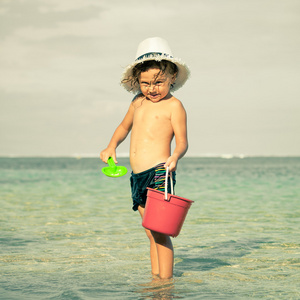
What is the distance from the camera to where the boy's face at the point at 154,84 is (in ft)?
12.5

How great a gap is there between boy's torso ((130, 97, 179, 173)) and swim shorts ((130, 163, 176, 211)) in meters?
0.05

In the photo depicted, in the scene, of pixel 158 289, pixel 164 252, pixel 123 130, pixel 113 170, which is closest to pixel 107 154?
pixel 113 170

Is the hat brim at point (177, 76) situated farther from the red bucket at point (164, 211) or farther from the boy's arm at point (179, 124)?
the red bucket at point (164, 211)

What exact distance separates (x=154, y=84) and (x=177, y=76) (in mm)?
288

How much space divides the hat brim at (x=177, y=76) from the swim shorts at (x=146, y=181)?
0.74 metres

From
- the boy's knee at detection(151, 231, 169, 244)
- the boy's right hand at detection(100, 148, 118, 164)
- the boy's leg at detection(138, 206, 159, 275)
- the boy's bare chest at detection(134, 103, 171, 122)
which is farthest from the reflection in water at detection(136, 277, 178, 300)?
the boy's bare chest at detection(134, 103, 171, 122)

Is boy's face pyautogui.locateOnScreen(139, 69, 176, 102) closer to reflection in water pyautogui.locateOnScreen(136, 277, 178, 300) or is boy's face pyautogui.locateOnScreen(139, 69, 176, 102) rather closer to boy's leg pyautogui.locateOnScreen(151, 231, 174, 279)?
boy's leg pyautogui.locateOnScreen(151, 231, 174, 279)

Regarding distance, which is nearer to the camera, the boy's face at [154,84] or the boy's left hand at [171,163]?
the boy's left hand at [171,163]

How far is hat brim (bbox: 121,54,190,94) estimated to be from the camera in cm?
376

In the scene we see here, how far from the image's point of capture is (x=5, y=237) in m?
6.06

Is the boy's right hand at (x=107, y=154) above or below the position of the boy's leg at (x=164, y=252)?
above

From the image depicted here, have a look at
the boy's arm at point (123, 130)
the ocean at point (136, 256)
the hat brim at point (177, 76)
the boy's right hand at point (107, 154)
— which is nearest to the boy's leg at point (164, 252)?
the ocean at point (136, 256)

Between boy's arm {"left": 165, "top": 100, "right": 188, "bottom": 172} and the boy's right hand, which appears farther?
the boy's right hand

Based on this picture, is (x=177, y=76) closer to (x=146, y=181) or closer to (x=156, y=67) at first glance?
(x=156, y=67)
